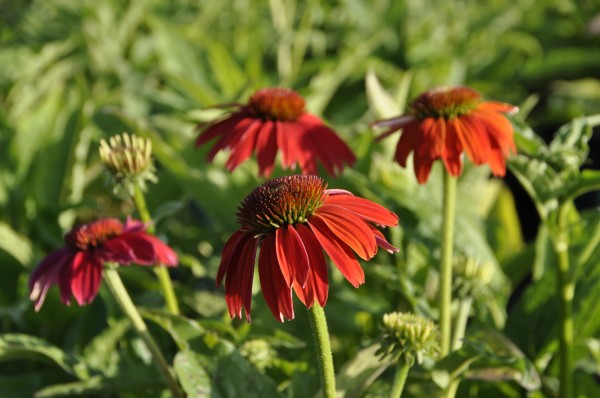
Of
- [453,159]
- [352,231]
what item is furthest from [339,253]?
[453,159]

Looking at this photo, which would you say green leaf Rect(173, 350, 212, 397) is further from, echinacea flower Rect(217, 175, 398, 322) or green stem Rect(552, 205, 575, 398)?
green stem Rect(552, 205, 575, 398)

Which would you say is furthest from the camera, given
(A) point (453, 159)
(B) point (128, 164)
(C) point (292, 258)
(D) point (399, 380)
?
A: (B) point (128, 164)

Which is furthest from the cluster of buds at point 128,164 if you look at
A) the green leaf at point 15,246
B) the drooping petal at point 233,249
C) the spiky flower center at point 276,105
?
the green leaf at point 15,246

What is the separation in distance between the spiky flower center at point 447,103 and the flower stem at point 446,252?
0.09 metres

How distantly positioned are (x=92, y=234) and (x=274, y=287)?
0.40 m

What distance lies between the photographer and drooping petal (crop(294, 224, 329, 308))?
0.79m

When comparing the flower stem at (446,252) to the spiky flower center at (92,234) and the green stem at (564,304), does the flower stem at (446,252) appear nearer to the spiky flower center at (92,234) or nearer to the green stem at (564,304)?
the green stem at (564,304)

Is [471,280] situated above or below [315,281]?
below

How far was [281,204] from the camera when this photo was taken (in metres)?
0.83

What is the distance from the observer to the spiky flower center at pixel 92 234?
3.61ft

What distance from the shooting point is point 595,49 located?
10.9 ft

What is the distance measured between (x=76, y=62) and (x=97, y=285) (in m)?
1.91

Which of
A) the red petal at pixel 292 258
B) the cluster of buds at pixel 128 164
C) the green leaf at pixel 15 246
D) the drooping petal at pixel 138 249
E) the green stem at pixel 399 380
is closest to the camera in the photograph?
the red petal at pixel 292 258

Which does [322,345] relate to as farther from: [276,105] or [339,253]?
[276,105]
